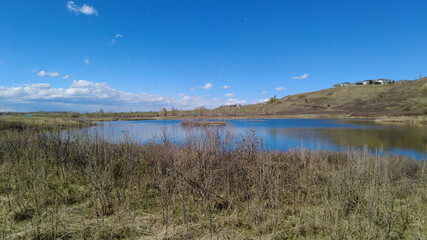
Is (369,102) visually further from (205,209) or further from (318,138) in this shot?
(205,209)

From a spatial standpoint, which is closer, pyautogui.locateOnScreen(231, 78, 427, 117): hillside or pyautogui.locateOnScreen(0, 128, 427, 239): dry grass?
pyautogui.locateOnScreen(0, 128, 427, 239): dry grass

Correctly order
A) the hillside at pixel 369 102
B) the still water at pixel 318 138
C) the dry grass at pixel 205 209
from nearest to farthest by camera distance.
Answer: the dry grass at pixel 205 209
the still water at pixel 318 138
the hillside at pixel 369 102

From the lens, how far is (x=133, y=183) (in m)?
6.32

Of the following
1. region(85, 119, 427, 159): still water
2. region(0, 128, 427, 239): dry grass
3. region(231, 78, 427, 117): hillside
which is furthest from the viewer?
region(231, 78, 427, 117): hillside

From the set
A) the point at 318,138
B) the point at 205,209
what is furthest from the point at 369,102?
the point at 205,209

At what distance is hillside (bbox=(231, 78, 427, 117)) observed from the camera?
66188 mm

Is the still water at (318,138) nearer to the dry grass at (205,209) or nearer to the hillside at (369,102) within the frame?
the dry grass at (205,209)

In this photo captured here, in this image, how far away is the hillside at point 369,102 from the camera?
66.2m

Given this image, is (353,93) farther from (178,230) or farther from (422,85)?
(178,230)

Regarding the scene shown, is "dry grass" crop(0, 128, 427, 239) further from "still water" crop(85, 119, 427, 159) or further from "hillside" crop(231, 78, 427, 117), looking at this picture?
"hillside" crop(231, 78, 427, 117)

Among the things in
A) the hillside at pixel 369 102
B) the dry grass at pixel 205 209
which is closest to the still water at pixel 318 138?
the dry grass at pixel 205 209

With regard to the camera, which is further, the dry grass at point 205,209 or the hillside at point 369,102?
the hillside at point 369,102

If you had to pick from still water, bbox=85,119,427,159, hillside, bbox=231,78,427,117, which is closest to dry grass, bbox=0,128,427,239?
still water, bbox=85,119,427,159

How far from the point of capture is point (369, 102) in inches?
3378
